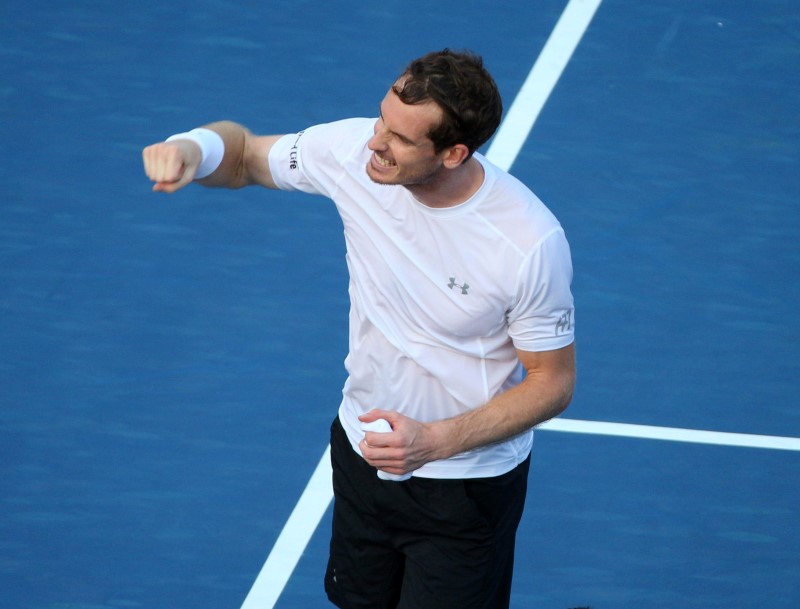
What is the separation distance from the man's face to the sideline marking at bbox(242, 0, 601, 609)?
1.91 meters

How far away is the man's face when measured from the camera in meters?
2.99

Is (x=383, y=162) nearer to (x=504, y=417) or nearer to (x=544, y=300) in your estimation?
(x=544, y=300)

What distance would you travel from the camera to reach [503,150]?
237 inches

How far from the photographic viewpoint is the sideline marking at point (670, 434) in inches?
195

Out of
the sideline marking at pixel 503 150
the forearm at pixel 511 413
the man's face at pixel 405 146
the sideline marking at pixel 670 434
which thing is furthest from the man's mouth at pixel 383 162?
the sideline marking at pixel 670 434

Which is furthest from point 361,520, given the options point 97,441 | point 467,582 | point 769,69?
point 769,69

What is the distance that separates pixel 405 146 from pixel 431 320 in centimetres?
48

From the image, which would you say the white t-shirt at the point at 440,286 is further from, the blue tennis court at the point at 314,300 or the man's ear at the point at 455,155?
the blue tennis court at the point at 314,300

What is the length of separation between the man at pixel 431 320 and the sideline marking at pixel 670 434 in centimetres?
141

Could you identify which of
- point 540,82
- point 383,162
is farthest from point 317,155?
point 540,82

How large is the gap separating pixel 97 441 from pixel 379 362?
1882mm

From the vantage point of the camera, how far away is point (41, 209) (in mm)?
5699

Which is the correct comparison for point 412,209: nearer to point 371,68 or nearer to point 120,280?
point 120,280

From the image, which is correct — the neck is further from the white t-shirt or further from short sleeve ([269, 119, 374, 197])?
short sleeve ([269, 119, 374, 197])
